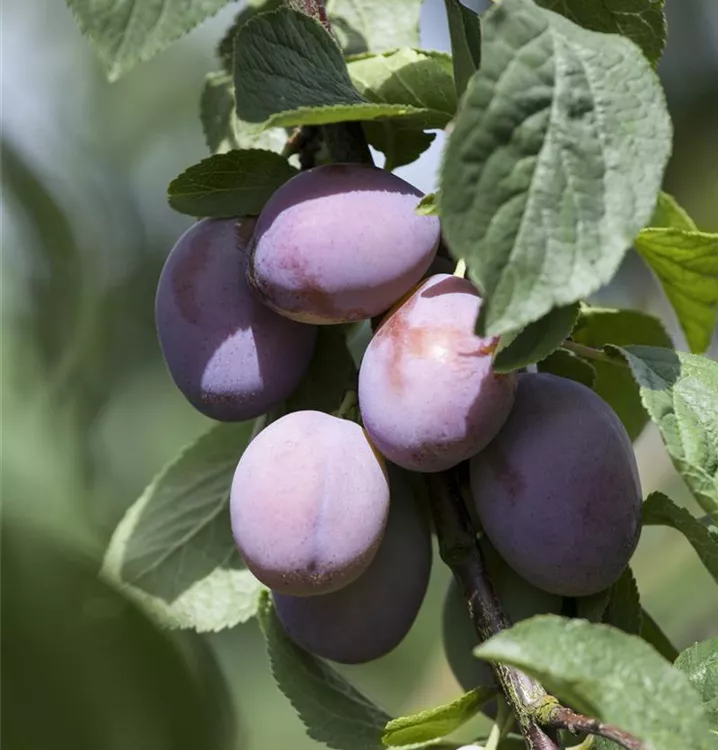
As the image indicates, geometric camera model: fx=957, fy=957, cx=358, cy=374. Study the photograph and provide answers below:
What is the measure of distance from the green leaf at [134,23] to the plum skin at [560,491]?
219 millimetres

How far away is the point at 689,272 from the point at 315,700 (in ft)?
1.05

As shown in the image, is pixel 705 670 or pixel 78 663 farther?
pixel 78 663

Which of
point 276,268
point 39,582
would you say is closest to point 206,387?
point 276,268

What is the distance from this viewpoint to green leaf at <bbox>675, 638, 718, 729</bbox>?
434mm

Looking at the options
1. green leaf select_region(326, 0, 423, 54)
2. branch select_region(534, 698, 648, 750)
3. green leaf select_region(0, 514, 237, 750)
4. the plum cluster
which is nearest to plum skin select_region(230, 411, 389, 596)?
the plum cluster

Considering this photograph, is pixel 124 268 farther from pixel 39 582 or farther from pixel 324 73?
pixel 324 73

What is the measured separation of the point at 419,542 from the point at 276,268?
0.54 feet

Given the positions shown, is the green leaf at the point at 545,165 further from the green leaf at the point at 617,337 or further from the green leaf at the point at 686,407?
the green leaf at the point at 617,337

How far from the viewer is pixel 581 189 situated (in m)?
0.33

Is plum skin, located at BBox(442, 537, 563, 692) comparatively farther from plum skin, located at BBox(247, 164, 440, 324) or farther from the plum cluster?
plum skin, located at BBox(247, 164, 440, 324)

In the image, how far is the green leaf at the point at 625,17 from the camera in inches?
17.5

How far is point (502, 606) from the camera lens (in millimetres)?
453

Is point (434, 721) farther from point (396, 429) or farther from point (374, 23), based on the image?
point (374, 23)

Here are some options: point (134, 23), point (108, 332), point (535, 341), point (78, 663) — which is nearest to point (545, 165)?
point (535, 341)
